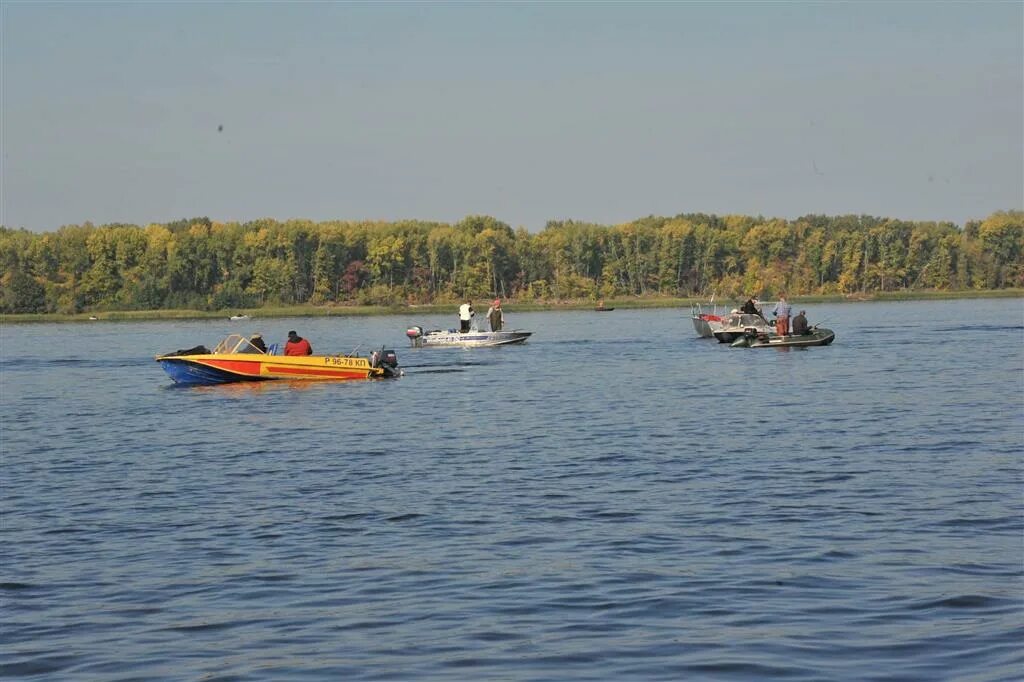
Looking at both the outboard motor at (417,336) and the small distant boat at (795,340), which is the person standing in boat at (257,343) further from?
the small distant boat at (795,340)

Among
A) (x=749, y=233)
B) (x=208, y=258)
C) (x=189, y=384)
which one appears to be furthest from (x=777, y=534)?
(x=749, y=233)

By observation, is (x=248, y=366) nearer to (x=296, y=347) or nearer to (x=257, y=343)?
(x=257, y=343)

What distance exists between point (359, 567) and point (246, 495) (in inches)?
242

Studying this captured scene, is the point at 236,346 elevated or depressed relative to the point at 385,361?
elevated

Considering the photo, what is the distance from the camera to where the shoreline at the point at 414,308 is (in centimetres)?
15200

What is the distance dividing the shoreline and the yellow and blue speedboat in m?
105

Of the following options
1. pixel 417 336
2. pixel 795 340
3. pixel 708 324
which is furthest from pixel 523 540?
pixel 708 324

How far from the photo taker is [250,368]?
4491 centimetres

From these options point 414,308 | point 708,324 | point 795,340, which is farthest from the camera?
point 414,308

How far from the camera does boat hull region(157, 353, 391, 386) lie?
147ft

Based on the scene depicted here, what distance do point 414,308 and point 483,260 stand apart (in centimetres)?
1582

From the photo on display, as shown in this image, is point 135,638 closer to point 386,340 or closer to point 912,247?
point 386,340

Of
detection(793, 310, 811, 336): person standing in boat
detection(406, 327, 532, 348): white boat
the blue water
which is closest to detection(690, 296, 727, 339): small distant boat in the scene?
detection(793, 310, 811, 336): person standing in boat

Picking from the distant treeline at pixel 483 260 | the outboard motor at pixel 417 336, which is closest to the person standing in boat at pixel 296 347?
the outboard motor at pixel 417 336
